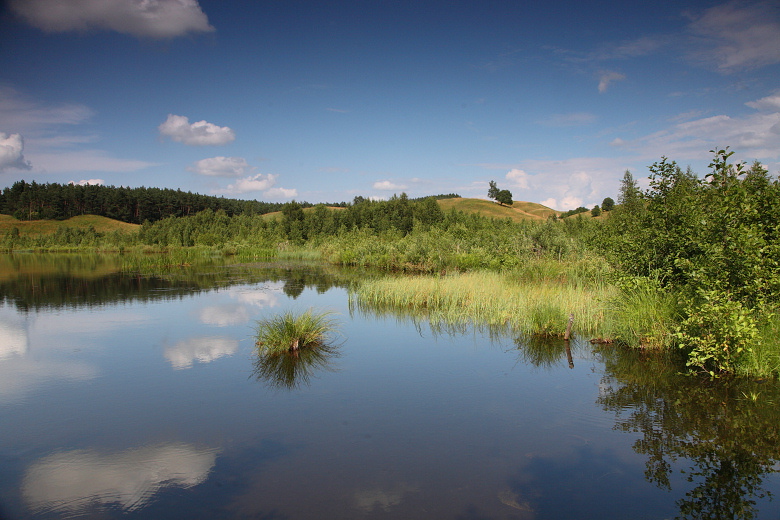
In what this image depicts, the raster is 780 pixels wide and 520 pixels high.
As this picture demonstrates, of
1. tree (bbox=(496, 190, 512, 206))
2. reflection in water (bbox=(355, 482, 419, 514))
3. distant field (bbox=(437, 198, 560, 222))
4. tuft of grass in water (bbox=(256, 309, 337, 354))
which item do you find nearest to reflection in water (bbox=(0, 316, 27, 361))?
tuft of grass in water (bbox=(256, 309, 337, 354))

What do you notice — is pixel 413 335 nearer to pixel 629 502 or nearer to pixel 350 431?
pixel 350 431

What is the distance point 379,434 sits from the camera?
669 centimetres

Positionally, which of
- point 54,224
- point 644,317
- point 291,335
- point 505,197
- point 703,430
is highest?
point 505,197

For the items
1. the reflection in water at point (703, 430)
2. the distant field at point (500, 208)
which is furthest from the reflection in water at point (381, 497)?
the distant field at point (500, 208)

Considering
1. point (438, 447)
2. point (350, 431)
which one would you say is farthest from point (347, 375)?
point (438, 447)

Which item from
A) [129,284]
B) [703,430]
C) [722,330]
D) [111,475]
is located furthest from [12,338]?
[722,330]

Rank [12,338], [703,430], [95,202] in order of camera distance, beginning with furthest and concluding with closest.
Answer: [95,202]
[12,338]
[703,430]

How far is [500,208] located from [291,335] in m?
88.6

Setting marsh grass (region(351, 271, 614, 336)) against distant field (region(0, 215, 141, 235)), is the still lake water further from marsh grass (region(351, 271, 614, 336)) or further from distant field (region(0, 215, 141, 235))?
distant field (region(0, 215, 141, 235))

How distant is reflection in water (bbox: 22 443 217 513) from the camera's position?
16.6ft

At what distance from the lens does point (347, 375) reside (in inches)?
371

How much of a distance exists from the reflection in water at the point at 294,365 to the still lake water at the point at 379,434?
9 cm

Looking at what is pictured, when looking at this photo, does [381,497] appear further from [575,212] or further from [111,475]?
[575,212]

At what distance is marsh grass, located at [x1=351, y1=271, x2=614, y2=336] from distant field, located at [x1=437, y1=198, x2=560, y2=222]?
69337mm
